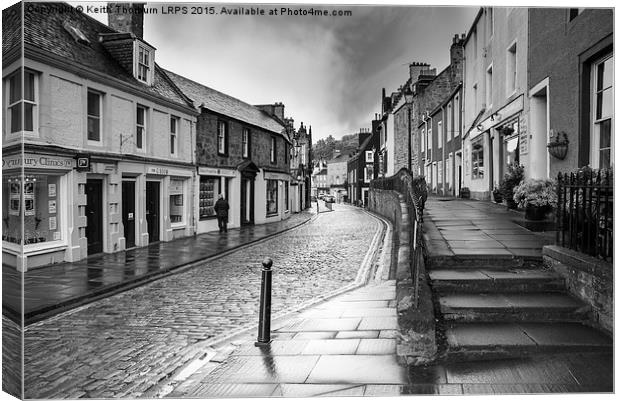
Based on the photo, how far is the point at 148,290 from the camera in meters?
5.83

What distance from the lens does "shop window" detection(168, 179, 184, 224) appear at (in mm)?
4508

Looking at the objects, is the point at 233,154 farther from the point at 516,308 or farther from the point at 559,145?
the point at 559,145

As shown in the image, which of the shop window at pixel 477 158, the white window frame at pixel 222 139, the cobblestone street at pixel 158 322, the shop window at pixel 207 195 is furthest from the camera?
the shop window at pixel 477 158

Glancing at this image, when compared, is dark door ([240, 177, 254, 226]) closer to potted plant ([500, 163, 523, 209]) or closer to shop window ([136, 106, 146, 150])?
shop window ([136, 106, 146, 150])

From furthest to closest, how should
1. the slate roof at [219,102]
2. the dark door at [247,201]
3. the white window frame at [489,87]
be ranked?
the white window frame at [489,87] → the dark door at [247,201] → the slate roof at [219,102]

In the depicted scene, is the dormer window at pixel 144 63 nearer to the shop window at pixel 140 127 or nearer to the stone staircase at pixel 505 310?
the shop window at pixel 140 127

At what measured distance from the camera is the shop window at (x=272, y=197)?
6.74 meters

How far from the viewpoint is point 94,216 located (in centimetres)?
362

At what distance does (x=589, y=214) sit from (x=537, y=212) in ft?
9.38

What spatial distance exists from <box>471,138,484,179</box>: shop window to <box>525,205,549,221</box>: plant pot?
3986 millimetres

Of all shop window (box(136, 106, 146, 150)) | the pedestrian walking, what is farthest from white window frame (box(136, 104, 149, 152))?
the pedestrian walking

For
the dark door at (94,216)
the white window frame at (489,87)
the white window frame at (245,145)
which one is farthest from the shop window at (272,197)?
the white window frame at (489,87)

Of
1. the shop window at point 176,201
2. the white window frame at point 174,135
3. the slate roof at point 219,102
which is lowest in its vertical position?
the shop window at point 176,201

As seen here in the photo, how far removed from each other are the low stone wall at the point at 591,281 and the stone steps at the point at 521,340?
14 centimetres
